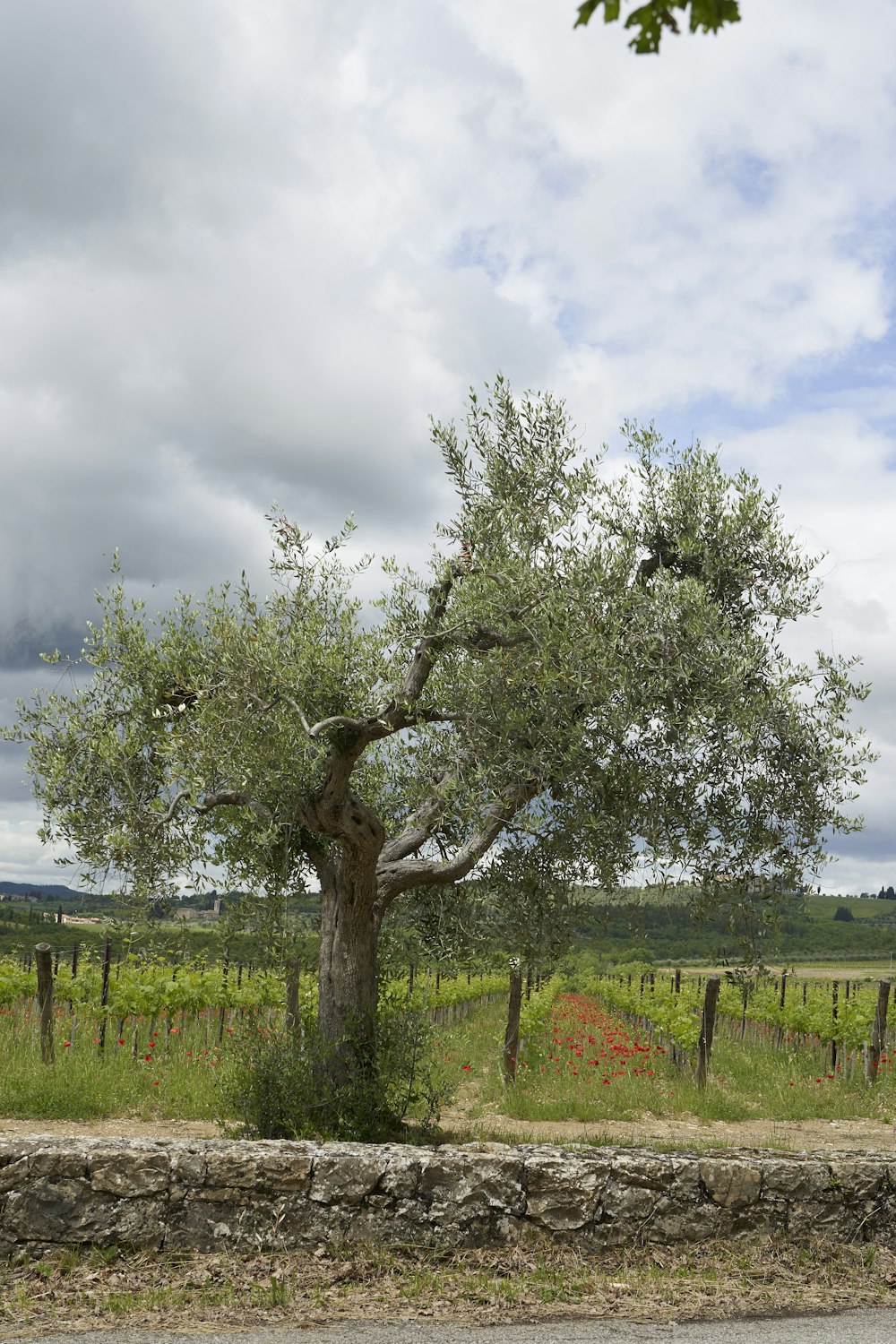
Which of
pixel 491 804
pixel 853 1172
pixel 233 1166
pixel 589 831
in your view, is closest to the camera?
pixel 233 1166

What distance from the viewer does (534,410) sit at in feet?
39.7

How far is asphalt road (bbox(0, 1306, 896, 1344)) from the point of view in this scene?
7.08 m

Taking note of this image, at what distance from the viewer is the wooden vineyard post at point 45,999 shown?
17.4 meters

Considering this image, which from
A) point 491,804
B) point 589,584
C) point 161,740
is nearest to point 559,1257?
point 491,804

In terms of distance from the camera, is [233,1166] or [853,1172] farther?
[853,1172]

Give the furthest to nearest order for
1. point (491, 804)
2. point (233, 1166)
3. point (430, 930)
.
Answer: point (430, 930), point (491, 804), point (233, 1166)

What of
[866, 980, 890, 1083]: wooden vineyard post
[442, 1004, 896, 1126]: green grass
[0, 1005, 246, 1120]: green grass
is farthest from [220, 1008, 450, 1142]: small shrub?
[866, 980, 890, 1083]: wooden vineyard post

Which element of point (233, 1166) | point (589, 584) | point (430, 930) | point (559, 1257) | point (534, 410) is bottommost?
point (559, 1257)

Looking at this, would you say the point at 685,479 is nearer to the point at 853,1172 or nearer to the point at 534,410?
the point at 534,410

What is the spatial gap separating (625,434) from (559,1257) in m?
8.77

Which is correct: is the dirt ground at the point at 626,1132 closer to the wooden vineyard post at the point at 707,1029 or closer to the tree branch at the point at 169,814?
the wooden vineyard post at the point at 707,1029

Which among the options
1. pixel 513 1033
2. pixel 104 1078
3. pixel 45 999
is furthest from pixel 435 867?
pixel 45 999

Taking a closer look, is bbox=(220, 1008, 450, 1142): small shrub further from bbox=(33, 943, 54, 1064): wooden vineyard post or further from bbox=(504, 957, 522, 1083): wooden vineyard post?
bbox=(504, 957, 522, 1083): wooden vineyard post

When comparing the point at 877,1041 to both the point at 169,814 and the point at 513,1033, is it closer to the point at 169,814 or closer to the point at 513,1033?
the point at 513,1033
